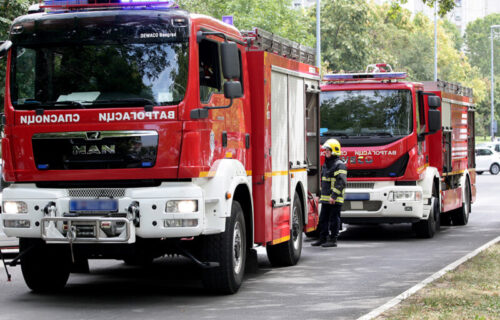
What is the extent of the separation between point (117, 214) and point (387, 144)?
27.5 ft

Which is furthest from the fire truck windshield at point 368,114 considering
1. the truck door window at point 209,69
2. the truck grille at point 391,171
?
the truck door window at point 209,69

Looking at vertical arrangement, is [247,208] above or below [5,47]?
below

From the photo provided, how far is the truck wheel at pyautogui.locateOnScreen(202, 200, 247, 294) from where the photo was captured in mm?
10281

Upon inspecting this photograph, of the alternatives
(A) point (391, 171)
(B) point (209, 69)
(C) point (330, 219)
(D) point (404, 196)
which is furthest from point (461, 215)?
(B) point (209, 69)

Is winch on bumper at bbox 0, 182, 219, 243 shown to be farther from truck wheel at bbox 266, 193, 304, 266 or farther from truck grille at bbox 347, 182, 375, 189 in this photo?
truck grille at bbox 347, 182, 375, 189

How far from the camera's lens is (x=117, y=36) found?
Result: 9930mm

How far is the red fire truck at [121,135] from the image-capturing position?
967 centimetres

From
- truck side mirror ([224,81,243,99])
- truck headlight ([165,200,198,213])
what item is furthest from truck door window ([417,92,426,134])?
truck headlight ([165,200,198,213])

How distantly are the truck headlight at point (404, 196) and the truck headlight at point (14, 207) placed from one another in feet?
27.6

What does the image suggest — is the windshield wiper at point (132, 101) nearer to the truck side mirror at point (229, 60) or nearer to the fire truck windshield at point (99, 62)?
the fire truck windshield at point (99, 62)

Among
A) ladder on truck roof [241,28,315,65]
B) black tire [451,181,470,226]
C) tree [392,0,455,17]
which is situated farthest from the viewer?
tree [392,0,455,17]

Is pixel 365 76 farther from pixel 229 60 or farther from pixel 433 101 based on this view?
pixel 229 60

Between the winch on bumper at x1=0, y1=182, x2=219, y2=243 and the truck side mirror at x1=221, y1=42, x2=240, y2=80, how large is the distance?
117 centimetres

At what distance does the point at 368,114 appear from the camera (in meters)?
17.4
